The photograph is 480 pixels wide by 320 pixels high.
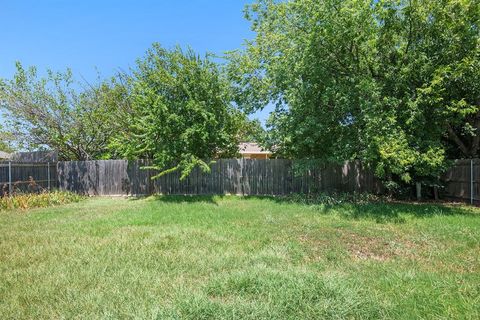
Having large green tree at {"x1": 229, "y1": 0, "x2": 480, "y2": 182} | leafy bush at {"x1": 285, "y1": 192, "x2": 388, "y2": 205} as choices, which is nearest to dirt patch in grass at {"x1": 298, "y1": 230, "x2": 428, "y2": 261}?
large green tree at {"x1": 229, "y1": 0, "x2": 480, "y2": 182}

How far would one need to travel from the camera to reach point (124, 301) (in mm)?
3457

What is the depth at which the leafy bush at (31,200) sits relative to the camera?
35.3 feet

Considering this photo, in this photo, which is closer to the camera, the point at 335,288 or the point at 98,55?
the point at 335,288

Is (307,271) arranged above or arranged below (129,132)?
below

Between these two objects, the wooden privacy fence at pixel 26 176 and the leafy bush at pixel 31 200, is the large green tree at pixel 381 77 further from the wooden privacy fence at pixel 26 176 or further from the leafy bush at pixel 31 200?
the wooden privacy fence at pixel 26 176

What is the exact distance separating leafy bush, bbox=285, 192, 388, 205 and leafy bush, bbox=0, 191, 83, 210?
822 centimetres

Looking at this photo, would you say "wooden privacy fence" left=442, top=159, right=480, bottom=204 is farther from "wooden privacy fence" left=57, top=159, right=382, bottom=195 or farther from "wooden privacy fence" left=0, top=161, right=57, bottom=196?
"wooden privacy fence" left=0, top=161, right=57, bottom=196

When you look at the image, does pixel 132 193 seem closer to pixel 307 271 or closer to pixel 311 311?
pixel 307 271

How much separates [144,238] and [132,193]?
8.89m

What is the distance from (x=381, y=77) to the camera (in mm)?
10195

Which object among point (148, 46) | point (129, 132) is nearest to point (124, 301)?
point (129, 132)

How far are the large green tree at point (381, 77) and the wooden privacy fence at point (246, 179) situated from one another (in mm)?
2308

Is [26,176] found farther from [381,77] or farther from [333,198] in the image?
[381,77]

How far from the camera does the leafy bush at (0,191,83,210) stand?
1077 cm
